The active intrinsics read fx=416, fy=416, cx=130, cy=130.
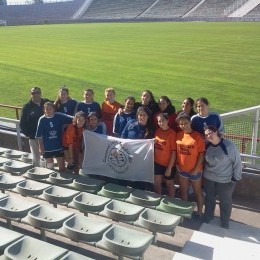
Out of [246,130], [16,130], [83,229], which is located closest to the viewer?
[83,229]

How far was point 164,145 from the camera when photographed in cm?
580

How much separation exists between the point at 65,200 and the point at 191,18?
58.0 metres

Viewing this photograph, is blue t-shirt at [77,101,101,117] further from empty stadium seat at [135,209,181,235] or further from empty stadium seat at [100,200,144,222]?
empty stadium seat at [135,209,181,235]

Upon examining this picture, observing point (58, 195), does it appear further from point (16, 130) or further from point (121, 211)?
point (16, 130)

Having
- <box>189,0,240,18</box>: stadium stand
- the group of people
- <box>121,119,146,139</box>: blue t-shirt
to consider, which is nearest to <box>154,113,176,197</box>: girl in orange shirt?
the group of people

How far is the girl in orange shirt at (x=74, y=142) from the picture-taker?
6.46 meters

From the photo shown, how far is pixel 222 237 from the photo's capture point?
5.16 m

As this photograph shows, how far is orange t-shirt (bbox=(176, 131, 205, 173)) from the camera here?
17.9 feet

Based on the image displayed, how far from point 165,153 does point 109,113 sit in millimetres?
1636

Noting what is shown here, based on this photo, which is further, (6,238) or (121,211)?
(121,211)

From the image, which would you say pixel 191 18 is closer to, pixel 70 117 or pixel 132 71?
pixel 132 71

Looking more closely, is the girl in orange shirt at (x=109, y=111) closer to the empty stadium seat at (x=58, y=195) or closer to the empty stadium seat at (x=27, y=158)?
the empty stadium seat at (x=27, y=158)

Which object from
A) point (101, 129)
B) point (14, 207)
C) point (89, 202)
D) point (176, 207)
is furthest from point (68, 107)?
point (176, 207)

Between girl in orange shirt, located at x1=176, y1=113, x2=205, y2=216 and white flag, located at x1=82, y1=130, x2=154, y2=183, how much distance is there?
518mm
